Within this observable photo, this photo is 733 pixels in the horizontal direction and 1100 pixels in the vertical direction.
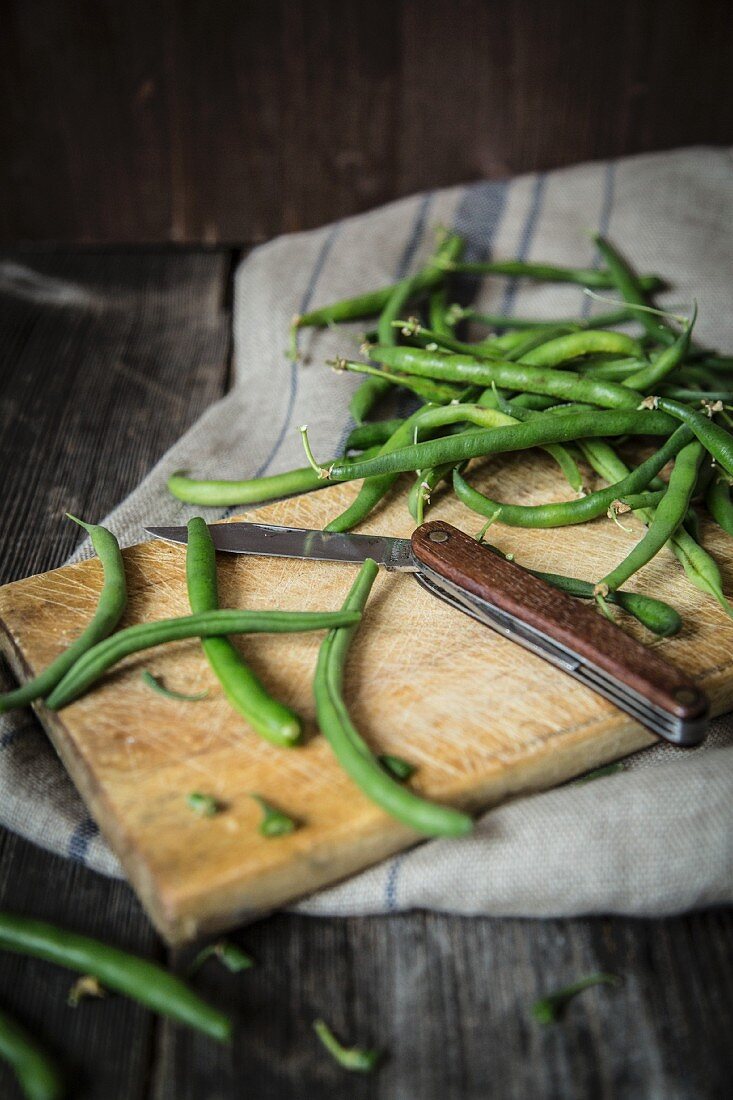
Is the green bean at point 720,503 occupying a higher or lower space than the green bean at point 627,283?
lower

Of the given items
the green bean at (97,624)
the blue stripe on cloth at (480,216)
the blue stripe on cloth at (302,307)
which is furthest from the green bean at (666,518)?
the blue stripe on cloth at (480,216)

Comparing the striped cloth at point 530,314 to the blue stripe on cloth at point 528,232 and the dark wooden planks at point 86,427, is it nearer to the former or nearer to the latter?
the blue stripe on cloth at point 528,232

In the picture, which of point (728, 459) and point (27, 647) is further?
point (728, 459)

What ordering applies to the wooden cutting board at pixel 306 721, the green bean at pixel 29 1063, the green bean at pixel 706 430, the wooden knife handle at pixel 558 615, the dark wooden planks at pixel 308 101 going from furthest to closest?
the dark wooden planks at pixel 308 101, the green bean at pixel 706 430, the wooden knife handle at pixel 558 615, the wooden cutting board at pixel 306 721, the green bean at pixel 29 1063

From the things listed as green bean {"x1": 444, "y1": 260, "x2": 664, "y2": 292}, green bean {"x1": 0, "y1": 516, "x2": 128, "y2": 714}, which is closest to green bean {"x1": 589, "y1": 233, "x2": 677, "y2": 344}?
green bean {"x1": 444, "y1": 260, "x2": 664, "y2": 292}

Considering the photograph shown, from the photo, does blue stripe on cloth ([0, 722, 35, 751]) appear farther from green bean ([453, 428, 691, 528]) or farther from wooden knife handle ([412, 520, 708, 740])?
green bean ([453, 428, 691, 528])

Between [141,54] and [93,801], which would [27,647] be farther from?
[141,54]

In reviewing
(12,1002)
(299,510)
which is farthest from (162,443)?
(12,1002)
